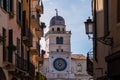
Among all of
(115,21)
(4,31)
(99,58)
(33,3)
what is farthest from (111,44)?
(33,3)

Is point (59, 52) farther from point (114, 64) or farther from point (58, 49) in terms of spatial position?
point (114, 64)

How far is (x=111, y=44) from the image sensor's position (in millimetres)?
15641

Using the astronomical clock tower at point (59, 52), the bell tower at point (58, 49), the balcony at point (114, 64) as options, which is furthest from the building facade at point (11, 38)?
the bell tower at point (58, 49)

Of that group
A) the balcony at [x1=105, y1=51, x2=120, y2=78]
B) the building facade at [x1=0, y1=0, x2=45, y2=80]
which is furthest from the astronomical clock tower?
the balcony at [x1=105, y1=51, x2=120, y2=78]

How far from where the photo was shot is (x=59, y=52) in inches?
6353

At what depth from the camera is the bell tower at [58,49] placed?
16075cm

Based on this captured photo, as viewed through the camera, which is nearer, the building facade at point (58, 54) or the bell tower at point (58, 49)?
the building facade at point (58, 54)

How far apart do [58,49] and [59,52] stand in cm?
107

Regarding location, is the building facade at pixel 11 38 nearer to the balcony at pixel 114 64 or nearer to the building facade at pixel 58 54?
the balcony at pixel 114 64

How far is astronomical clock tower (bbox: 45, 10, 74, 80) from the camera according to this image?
525 ft

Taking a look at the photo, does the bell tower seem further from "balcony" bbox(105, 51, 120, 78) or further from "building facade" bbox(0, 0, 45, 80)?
"balcony" bbox(105, 51, 120, 78)

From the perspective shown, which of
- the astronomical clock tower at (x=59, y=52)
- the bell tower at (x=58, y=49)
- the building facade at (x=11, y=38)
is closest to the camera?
the building facade at (x=11, y=38)

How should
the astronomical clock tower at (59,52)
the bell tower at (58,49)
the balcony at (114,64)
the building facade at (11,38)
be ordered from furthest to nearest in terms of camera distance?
the bell tower at (58,49) < the astronomical clock tower at (59,52) < the building facade at (11,38) < the balcony at (114,64)

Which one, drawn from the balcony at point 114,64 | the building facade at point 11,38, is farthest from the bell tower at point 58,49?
the balcony at point 114,64
